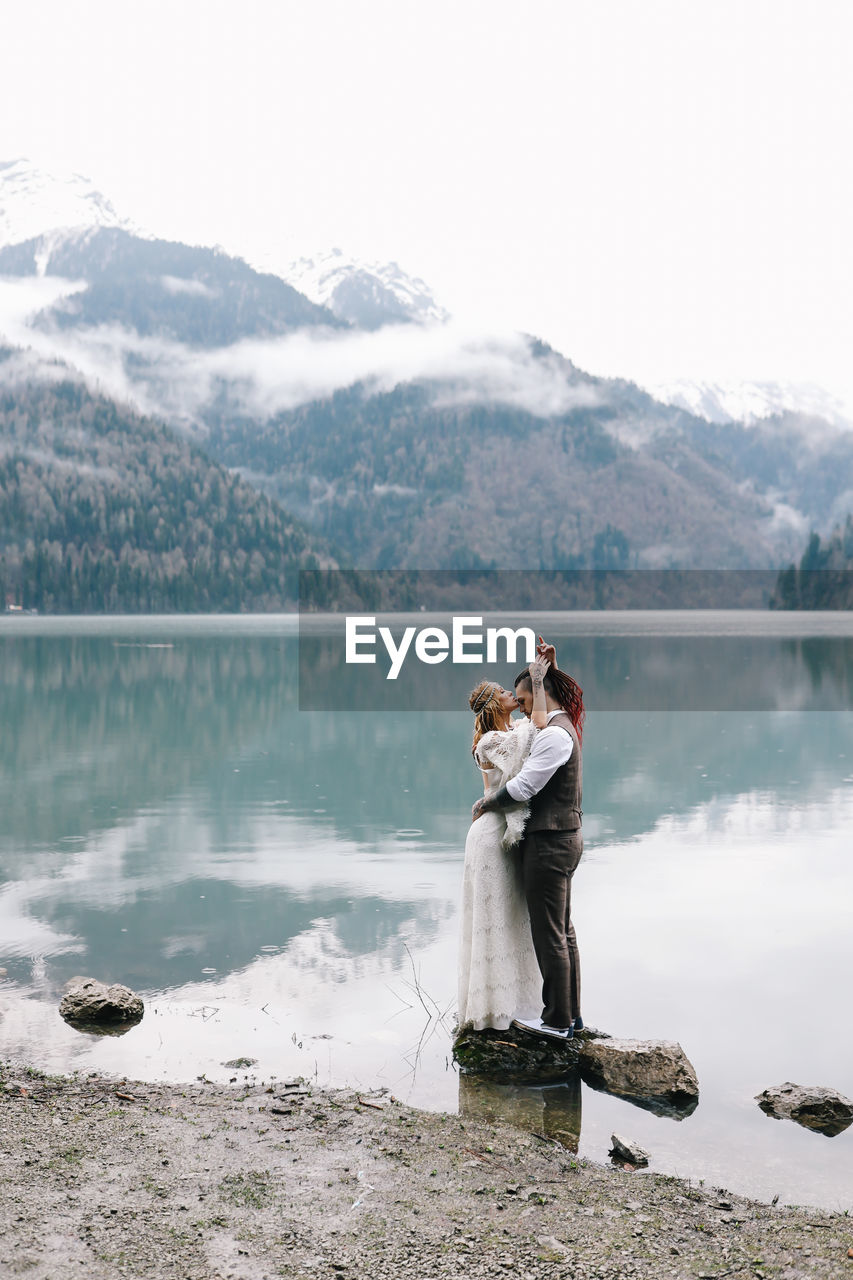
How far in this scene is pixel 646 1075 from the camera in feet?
22.6

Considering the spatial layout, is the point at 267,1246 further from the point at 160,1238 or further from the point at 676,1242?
the point at 676,1242

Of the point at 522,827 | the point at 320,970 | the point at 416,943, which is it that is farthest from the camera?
the point at 416,943

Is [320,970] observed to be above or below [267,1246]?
below

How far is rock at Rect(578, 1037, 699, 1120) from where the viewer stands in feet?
22.5

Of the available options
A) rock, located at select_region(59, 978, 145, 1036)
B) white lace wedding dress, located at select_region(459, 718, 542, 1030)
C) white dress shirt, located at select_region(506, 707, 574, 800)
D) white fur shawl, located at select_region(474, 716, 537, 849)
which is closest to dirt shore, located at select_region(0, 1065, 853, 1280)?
white lace wedding dress, located at select_region(459, 718, 542, 1030)

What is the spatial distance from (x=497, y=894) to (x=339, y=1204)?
242 cm

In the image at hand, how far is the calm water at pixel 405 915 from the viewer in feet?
23.4

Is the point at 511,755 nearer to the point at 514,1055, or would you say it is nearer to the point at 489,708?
the point at 489,708

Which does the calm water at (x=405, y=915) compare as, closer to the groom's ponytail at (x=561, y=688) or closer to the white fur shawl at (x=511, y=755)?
the white fur shawl at (x=511, y=755)

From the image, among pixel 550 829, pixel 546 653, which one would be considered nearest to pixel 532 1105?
pixel 550 829

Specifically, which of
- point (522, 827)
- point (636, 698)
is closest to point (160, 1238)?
point (522, 827)

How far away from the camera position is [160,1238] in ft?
15.2

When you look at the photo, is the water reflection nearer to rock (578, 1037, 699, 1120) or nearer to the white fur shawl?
rock (578, 1037, 699, 1120)

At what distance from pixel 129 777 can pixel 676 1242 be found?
63.1 ft
